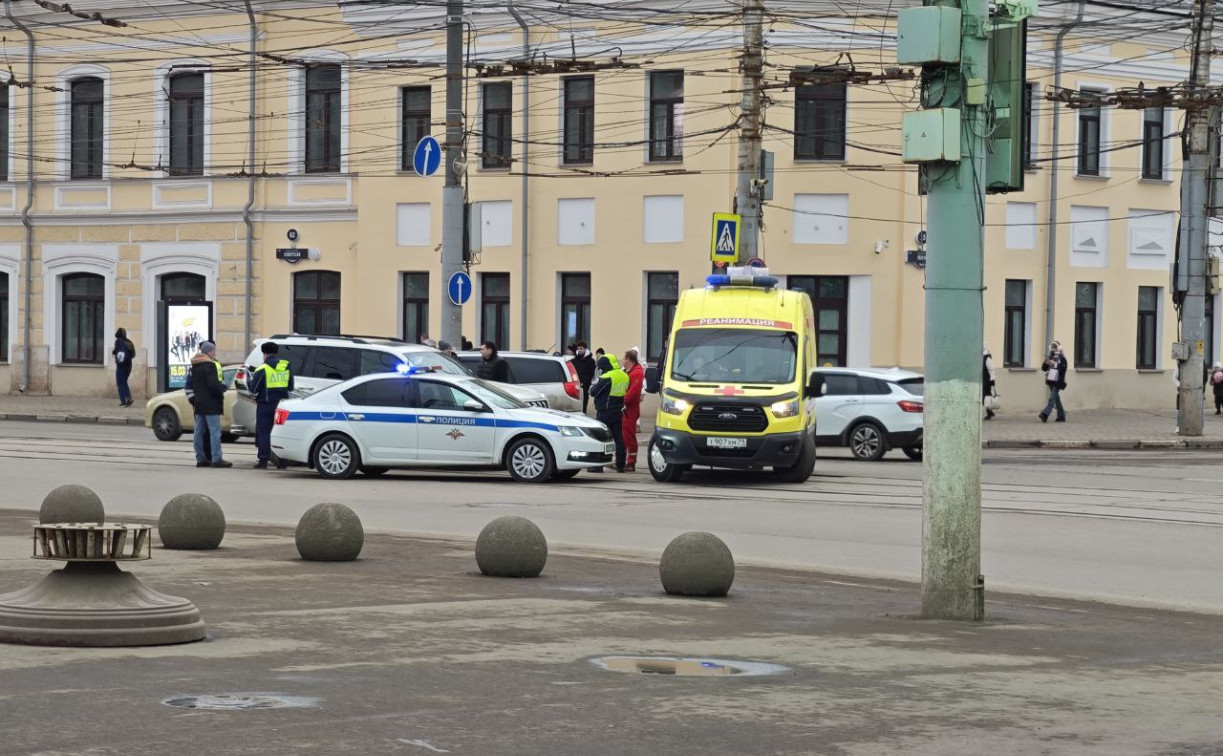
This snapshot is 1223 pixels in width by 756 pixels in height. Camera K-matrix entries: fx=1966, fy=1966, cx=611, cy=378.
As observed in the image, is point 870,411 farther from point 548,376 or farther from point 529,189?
point 529,189

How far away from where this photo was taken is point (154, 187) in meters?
47.4

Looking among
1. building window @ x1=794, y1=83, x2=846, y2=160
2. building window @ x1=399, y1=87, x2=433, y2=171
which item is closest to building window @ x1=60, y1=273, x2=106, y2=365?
building window @ x1=399, y1=87, x2=433, y2=171

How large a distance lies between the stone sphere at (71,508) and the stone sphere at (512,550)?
12.7 ft

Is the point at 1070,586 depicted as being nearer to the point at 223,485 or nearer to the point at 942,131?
the point at 942,131

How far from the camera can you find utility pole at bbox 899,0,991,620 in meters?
12.0

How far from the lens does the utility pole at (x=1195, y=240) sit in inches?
1384

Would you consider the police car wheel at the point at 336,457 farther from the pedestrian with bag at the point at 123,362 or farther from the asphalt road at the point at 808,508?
Result: the pedestrian with bag at the point at 123,362

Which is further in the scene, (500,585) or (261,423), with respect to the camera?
(261,423)

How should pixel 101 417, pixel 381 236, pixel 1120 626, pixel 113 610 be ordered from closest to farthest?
pixel 113 610 → pixel 1120 626 → pixel 101 417 → pixel 381 236

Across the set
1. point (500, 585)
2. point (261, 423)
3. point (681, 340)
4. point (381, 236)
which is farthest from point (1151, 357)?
point (500, 585)

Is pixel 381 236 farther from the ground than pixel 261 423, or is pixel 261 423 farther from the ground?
pixel 381 236

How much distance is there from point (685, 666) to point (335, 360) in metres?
22.3

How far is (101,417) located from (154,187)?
8788 millimetres

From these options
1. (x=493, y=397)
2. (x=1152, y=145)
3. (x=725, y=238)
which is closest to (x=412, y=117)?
(x=725, y=238)
